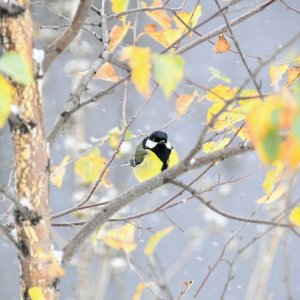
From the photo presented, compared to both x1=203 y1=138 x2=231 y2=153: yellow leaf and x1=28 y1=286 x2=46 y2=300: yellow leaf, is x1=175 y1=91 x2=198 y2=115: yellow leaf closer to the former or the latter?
x1=203 y1=138 x2=231 y2=153: yellow leaf

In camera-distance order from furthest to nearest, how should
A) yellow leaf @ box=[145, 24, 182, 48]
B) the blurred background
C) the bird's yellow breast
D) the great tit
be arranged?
the blurred background
the great tit
the bird's yellow breast
yellow leaf @ box=[145, 24, 182, 48]

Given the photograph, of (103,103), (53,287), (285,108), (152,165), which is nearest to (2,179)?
(103,103)

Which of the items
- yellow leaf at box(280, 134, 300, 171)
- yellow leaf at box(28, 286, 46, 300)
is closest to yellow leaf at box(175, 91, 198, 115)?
yellow leaf at box(28, 286, 46, 300)

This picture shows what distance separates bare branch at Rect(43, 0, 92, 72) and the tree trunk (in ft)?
0.14

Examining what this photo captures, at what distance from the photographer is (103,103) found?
6.22 m

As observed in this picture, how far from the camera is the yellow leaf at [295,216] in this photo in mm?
1051

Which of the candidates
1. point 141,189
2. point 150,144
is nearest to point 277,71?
point 141,189

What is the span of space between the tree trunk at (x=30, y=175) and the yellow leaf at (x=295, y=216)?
0.43m

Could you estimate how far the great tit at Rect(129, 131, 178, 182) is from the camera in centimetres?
237

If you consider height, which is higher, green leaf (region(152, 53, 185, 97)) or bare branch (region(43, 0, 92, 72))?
bare branch (region(43, 0, 92, 72))

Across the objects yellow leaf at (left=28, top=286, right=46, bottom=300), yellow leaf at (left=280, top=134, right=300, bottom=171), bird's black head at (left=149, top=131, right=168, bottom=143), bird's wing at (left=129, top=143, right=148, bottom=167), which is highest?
bird's black head at (left=149, top=131, right=168, bottom=143)

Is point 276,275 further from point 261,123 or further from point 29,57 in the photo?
point 261,123

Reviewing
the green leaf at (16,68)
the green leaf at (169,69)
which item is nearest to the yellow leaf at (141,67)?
the green leaf at (169,69)

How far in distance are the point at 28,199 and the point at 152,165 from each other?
1276 millimetres
